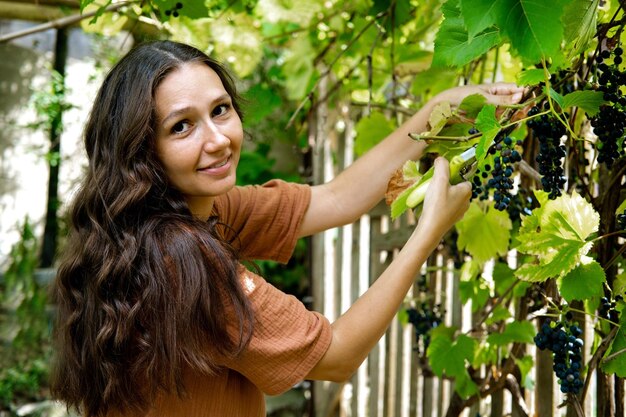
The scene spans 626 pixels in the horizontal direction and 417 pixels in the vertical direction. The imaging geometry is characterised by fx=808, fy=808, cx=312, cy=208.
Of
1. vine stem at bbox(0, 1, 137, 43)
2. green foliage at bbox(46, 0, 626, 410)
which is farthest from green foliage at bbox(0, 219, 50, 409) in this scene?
vine stem at bbox(0, 1, 137, 43)

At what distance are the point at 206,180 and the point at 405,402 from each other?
2.25m

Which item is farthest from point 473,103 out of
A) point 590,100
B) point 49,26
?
point 49,26

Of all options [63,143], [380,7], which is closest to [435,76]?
[380,7]

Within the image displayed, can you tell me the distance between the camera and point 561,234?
1.54 m

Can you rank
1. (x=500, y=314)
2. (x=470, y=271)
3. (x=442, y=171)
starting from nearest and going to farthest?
(x=442, y=171) → (x=500, y=314) → (x=470, y=271)

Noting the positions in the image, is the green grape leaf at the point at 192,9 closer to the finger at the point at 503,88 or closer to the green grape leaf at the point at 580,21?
the finger at the point at 503,88

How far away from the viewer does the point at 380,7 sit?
2.49m

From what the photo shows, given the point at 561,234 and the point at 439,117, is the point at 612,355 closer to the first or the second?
the point at 561,234

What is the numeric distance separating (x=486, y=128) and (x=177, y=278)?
73cm

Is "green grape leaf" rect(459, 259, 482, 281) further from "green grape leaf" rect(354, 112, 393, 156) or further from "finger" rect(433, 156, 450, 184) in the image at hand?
"finger" rect(433, 156, 450, 184)

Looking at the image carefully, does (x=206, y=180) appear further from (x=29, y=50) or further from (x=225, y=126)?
(x=29, y=50)

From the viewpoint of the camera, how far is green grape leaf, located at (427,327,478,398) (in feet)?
7.52

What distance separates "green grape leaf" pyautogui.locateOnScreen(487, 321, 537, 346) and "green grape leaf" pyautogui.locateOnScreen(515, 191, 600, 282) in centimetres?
59

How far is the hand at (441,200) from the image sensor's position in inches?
62.8
